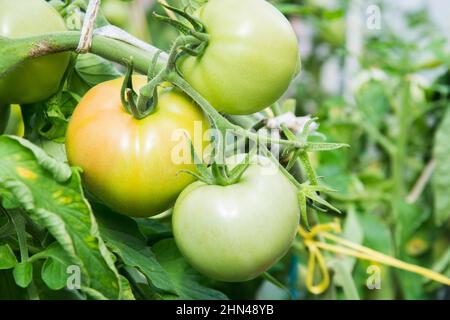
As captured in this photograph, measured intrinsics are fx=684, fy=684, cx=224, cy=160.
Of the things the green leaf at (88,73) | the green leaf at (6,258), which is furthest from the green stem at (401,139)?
the green leaf at (6,258)

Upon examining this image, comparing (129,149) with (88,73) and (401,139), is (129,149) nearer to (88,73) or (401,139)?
(88,73)

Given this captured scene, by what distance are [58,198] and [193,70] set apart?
14 centimetres

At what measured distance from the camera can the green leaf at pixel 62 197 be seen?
47 cm

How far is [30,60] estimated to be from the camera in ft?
1.71

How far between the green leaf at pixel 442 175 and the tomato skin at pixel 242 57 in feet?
2.37

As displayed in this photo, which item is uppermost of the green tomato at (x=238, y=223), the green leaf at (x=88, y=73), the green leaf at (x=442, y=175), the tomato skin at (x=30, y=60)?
the tomato skin at (x=30, y=60)

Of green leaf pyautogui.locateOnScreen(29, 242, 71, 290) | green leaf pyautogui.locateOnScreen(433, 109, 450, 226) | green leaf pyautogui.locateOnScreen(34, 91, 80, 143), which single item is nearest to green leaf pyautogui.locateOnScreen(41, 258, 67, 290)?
green leaf pyautogui.locateOnScreen(29, 242, 71, 290)

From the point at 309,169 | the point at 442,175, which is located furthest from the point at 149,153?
the point at 442,175

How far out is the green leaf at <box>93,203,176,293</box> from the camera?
55cm

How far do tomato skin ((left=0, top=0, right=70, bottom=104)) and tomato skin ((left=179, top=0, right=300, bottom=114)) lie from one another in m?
0.11

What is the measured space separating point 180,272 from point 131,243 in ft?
0.25

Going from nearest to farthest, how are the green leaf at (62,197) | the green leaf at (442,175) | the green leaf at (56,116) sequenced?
1. the green leaf at (62,197)
2. the green leaf at (56,116)
3. the green leaf at (442,175)

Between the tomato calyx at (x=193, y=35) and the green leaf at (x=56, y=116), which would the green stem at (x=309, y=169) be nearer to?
the tomato calyx at (x=193, y=35)

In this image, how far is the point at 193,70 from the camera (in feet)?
1.67
